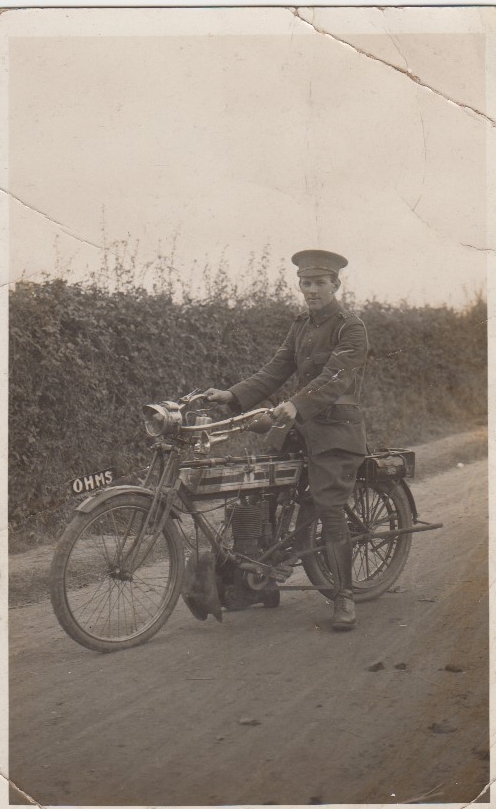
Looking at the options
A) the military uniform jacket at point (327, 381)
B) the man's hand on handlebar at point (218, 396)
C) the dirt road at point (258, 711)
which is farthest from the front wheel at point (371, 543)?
the man's hand on handlebar at point (218, 396)

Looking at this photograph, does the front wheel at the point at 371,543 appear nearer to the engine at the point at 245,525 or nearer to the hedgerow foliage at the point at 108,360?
the engine at the point at 245,525

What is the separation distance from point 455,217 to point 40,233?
2.22 metres

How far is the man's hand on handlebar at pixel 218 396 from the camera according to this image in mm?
4512

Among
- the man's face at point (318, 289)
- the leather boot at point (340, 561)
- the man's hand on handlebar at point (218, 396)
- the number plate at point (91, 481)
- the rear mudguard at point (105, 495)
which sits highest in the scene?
the man's face at point (318, 289)

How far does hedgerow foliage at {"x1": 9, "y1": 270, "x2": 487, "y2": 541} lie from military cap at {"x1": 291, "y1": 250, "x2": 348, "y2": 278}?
0.90 m

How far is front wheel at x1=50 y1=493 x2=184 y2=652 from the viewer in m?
3.78

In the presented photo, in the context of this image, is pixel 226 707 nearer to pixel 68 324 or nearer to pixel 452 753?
pixel 452 753

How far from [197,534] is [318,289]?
1.56 meters

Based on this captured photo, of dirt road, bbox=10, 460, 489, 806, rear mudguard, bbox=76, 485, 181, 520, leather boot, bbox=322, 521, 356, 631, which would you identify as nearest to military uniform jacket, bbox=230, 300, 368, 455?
leather boot, bbox=322, 521, 356, 631

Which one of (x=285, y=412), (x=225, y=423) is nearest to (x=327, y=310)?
(x=285, y=412)

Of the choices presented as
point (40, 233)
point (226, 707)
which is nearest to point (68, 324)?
point (40, 233)

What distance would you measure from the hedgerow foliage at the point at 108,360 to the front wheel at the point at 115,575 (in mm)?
1146

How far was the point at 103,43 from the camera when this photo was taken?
3980mm

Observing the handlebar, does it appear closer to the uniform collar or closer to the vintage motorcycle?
the vintage motorcycle
